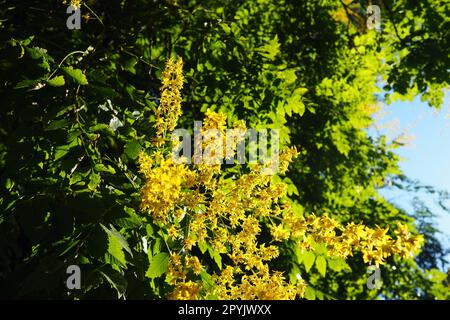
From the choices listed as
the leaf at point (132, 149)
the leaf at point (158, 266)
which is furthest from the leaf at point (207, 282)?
the leaf at point (132, 149)

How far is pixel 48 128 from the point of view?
2184 mm

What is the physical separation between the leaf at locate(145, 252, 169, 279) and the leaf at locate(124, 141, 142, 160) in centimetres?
72

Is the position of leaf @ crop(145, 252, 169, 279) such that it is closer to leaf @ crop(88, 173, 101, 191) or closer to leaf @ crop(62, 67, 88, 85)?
leaf @ crop(88, 173, 101, 191)

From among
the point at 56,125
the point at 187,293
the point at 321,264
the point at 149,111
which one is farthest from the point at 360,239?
the point at 149,111

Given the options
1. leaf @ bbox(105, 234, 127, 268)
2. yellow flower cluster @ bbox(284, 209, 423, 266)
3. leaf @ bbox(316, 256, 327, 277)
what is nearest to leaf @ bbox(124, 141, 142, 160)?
leaf @ bbox(105, 234, 127, 268)

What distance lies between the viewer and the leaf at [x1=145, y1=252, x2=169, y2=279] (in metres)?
1.68

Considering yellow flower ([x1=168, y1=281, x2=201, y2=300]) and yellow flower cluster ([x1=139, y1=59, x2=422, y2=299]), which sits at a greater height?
yellow flower cluster ([x1=139, y1=59, x2=422, y2=299])

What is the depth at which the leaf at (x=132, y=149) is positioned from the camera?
2.32 metres

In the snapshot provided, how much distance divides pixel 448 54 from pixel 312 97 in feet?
5.95

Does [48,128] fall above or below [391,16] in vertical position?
below

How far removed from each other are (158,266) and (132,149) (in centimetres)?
85

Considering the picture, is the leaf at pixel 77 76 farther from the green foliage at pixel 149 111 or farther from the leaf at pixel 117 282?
the leaf at pixel 117 282

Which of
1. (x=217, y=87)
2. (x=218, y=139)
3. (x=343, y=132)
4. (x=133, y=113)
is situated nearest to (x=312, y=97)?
(x=343, y=132)
